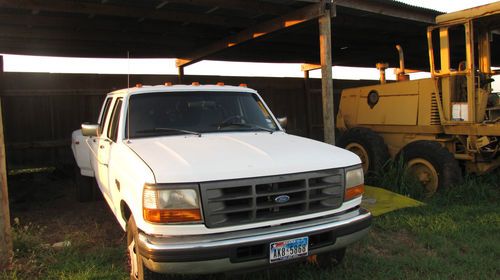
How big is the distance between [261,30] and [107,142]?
18.0ft

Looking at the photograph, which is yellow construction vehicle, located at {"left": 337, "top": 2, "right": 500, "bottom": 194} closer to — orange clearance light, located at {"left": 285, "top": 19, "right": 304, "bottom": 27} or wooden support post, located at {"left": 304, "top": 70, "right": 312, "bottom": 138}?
orange clearance light, located at {"left": 285, "top": 19, "right": 304, "bottom": 27}

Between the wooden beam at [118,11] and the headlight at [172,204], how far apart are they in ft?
17.3

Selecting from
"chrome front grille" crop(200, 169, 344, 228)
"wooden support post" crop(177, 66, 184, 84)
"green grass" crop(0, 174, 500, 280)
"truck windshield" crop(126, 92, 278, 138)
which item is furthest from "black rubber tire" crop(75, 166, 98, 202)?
"wooden support post" crop(177, 66, 184, 84)

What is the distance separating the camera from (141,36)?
10930mm

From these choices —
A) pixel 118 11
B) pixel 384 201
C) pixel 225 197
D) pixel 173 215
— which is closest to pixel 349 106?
pixel 384 201

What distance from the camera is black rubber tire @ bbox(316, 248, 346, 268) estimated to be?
4230 millimetres

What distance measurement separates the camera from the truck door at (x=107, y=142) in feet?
15.3

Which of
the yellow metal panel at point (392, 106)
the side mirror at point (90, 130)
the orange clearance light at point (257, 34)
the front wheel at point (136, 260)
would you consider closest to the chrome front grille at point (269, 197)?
the front wheel at point (136, 260)

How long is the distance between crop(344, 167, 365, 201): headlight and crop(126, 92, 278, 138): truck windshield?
4.17 ft

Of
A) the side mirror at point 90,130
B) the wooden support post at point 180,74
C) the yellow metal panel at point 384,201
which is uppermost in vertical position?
the wooden support post at point 180,74

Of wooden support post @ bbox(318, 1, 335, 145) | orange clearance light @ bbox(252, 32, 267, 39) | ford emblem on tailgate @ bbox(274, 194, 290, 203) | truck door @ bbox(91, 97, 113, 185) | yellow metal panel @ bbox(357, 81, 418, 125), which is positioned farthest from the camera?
orange clearance light @ bbox(252, 32, 267, 39)

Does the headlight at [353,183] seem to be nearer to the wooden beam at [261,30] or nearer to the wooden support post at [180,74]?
the wooden beam at [261,30]

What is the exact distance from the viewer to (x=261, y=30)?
9.41 m

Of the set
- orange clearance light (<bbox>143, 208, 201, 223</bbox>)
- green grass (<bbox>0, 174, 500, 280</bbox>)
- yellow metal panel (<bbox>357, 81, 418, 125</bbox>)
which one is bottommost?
green grass (<bbox>0, 174, 500, 280</bbox>)
